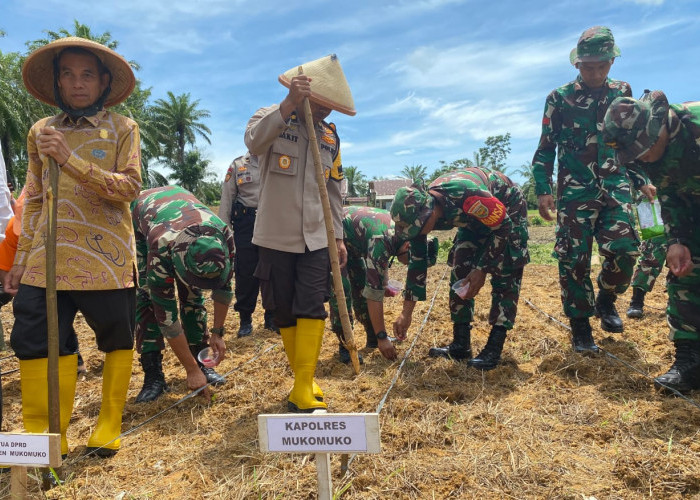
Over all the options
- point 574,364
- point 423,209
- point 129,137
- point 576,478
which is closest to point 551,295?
point 574,364

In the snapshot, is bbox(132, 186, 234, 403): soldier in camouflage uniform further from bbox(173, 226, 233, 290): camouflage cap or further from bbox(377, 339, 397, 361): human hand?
bbox(377, 339, 397, 361): human hand

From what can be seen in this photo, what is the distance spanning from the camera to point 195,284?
2.69 m

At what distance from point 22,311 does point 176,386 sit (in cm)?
143

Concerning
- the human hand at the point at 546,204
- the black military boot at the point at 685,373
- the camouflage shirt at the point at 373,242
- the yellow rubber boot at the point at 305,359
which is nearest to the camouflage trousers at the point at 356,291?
the camouflage shirt at the point at 373,242

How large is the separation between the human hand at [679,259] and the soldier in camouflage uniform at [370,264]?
5.01ft

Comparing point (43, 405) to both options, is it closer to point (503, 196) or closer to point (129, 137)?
point (129, 137)

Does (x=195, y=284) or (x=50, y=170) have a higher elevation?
(x=50, y=170)

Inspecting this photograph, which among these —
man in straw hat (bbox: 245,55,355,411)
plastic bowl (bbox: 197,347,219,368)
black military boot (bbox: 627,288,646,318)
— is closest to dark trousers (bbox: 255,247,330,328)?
man in straw hat (bbox: 245,55,355,411)

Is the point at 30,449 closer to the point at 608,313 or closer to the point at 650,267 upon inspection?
the point at 608,313

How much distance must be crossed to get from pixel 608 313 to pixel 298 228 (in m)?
2.92

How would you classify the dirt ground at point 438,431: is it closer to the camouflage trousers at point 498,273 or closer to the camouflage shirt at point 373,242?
the camouflage trousers at point 498,273

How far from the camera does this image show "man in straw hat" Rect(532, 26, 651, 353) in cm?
347

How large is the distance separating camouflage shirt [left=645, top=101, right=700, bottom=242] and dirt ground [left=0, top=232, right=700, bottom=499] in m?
0.94

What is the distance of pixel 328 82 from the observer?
8.75 ft
